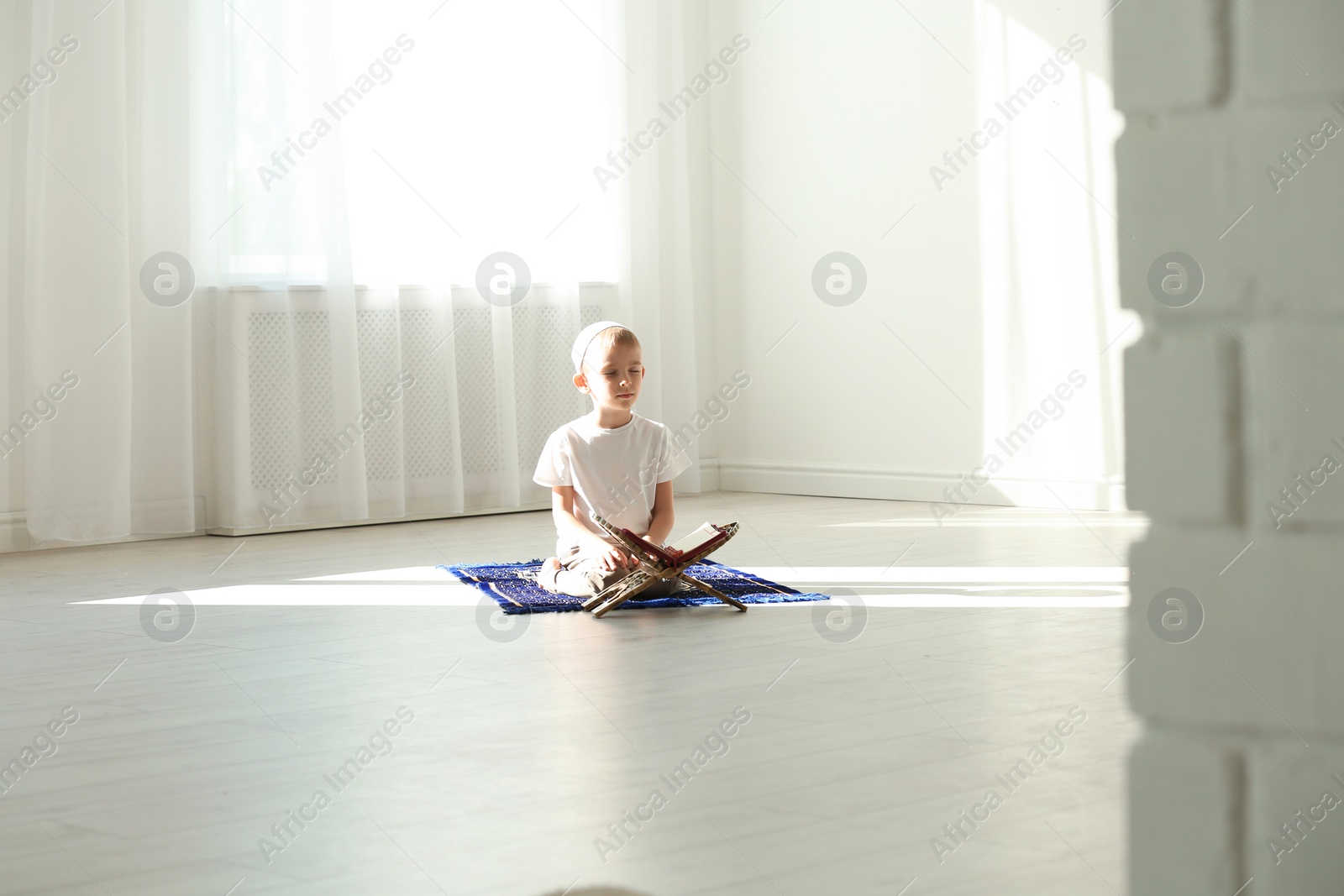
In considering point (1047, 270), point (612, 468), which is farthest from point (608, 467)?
point (1047, 270)

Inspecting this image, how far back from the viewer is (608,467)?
135 inches

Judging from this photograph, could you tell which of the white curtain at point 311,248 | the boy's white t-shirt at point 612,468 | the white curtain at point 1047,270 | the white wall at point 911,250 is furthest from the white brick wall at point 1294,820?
the white curtain at point 311,248

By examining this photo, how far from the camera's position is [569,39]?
5.80 meters

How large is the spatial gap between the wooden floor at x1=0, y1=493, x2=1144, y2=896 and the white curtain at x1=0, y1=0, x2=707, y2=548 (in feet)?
3.61

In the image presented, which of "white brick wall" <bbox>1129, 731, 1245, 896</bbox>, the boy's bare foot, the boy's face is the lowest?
the boy's bare foot

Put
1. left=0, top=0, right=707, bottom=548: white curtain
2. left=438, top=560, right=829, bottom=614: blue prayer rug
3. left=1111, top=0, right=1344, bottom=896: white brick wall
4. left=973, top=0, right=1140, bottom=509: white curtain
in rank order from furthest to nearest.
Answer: left=973, top=0, right=1140, bottom=509: white curtain < left=0, top=0, right=707, bottom=548: white curtain < left=438, top=560, right=829, bottom=614: blue prayer rug < left=1111, top=0, right=1344, bottom=896: white brick wall

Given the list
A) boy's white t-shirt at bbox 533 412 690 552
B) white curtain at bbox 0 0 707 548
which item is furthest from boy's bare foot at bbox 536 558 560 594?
white curtain at bbox 0 0 707 548

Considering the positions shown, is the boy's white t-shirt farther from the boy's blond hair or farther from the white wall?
the white wall

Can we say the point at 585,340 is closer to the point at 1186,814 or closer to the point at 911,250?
the point at 911,250

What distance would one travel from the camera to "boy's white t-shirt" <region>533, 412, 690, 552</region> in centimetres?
343

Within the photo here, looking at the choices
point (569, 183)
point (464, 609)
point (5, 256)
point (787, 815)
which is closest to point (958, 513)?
point (569, 183)

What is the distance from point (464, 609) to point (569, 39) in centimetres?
321

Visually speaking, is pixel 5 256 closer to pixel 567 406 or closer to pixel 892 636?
pixel 567 406

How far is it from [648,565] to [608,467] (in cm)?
30
